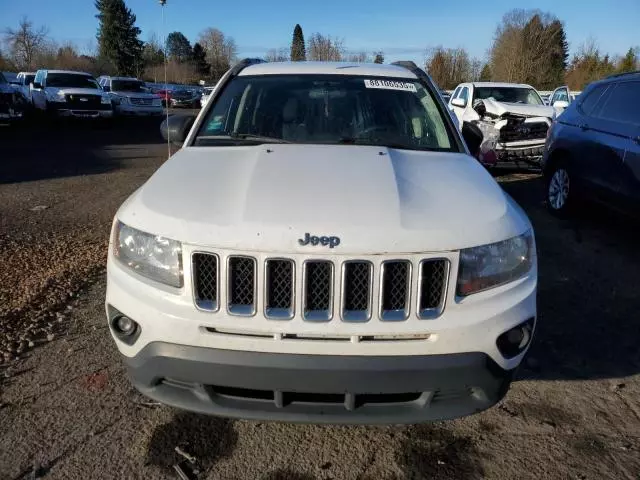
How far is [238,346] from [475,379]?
0.98 m

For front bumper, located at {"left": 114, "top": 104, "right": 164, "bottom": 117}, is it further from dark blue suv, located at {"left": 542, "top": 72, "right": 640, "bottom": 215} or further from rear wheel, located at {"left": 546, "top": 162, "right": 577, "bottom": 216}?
dark blue suv, located at {"left": 542, "top": 72, "right": 640, "bottom": 215}

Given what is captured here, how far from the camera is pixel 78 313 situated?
3785mm

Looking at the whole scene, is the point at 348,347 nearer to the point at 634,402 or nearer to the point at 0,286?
the point at 634,402

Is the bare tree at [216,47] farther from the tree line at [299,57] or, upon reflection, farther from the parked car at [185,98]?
the parked car at [185,98]

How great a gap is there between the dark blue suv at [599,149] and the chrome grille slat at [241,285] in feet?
15.3

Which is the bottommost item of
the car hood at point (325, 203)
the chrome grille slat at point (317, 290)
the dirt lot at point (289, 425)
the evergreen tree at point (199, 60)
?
the dirt lot at point (289, 425)

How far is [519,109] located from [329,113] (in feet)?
27.4

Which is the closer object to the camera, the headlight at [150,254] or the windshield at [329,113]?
the headlight at [150,254]

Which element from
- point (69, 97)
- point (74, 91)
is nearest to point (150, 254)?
point (69, 97)

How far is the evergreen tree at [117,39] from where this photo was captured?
195 feet

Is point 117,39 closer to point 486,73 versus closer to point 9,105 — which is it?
point 486,73

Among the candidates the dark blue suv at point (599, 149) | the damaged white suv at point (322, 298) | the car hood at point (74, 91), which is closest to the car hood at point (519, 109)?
the dark blue suv at point (599, 149)

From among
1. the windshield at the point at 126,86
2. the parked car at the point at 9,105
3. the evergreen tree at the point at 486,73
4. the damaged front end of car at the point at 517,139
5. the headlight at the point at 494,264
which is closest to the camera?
the headlight at the point at 494,264

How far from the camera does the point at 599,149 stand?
5953 millimetres
